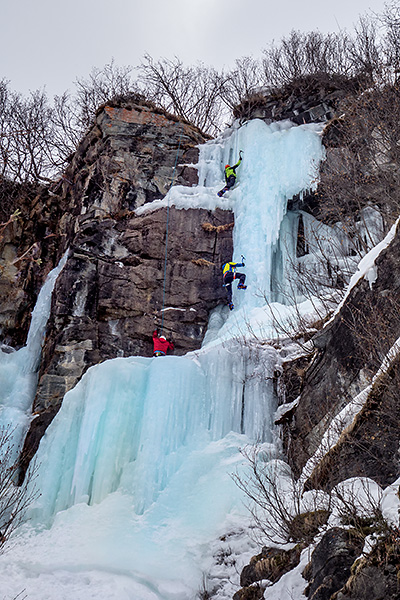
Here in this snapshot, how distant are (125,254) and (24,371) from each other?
376cm

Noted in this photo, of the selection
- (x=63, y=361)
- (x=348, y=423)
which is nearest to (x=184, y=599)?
(x=348, y=423)

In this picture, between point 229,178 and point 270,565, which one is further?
point 229,178

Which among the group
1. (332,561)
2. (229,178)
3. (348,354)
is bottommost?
(332,561)

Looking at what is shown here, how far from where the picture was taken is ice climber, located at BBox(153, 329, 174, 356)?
1143 cm

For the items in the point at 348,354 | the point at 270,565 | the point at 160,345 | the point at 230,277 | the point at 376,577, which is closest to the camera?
the point at 376,577

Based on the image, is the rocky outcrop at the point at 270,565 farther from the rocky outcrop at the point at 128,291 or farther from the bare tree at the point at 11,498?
the rocky outcrop at the point at 128,291

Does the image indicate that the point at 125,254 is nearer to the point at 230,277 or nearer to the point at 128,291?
the point at 128,291

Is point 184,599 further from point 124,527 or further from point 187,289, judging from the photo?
point 187,289

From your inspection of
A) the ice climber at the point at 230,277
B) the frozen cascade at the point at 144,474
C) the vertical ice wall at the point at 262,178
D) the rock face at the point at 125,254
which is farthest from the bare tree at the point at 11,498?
the vertical ice wall at the point at 262,178

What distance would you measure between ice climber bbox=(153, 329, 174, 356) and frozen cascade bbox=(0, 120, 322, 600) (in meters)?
1.50

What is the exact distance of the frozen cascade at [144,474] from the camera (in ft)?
20.5

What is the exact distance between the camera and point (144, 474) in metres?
7.78

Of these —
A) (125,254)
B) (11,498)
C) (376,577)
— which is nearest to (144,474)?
(11,498)

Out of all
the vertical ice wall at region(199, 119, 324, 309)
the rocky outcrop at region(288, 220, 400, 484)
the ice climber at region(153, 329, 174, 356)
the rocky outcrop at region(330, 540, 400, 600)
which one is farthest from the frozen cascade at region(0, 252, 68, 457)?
the rocky outcrop at region(330, 540, 400, 600)
